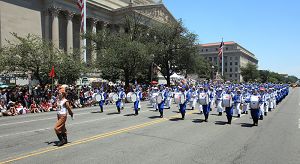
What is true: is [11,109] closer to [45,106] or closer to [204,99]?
[45,106]

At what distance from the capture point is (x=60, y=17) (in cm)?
5672

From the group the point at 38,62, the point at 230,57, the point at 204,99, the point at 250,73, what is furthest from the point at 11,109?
the point at 230,57

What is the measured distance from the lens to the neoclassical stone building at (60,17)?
46250mm

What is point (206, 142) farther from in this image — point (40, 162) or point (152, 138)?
point (40, 162)

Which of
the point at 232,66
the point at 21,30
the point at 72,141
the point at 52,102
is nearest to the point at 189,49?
the point at 21,30

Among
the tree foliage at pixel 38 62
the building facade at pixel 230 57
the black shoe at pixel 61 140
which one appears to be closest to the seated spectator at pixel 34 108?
the tree foliage at pixel 38 62

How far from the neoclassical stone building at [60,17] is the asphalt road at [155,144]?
2668 centimetres

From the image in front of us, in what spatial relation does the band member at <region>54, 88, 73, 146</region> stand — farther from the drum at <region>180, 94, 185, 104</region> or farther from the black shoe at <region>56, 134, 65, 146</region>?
the drum at <region>180, 94, 185, 104</region>

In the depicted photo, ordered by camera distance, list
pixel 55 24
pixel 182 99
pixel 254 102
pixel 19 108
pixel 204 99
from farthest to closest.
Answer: pixel 55 24 < pixel 19 108 < pixel 182 99 < pixel 204 99 < pixel 254 102

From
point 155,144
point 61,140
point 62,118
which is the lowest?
point 155,144

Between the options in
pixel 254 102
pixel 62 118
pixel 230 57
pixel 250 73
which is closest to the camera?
pixel 62 118

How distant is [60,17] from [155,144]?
50.6 m

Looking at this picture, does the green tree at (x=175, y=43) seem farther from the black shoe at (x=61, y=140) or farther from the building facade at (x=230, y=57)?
the building facade at (x=230, y=57)

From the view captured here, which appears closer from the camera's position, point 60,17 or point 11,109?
point 11,109
